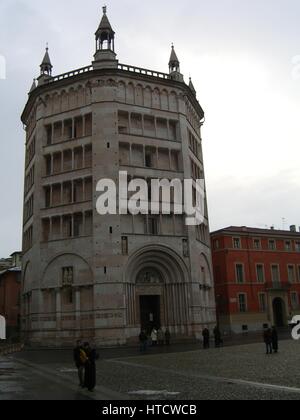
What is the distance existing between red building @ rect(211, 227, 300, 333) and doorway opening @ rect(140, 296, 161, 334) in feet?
57.9

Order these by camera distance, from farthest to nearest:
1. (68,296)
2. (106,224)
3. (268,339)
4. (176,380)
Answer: (68,296) → (106,224) → (268,339) → (176,380)

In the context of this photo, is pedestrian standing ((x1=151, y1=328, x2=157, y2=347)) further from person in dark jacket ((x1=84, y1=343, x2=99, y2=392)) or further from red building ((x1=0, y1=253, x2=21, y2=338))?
red building ((x1=0, y1=253, x2=21, y2=338))

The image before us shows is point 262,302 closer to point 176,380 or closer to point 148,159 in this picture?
point 148,159

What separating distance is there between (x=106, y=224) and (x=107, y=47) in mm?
19490

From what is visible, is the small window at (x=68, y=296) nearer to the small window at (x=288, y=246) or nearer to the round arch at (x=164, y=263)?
the round arch at (x=164, y=263)

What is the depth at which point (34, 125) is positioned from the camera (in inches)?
2037

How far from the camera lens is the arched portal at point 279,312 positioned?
6425 centimetres

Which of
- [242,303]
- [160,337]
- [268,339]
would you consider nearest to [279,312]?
[242,303]

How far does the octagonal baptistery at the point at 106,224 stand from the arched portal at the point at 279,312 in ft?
54.5

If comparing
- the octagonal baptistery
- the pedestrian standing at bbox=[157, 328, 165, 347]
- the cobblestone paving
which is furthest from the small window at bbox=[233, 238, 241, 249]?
the cobblestone paving

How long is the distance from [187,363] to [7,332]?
44064 millimetres

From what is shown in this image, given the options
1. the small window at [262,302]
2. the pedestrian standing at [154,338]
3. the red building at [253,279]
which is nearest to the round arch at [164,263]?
the pedestrian standing at [154,338]

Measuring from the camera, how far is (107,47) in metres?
49.2

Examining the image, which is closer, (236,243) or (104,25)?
(104,25)
